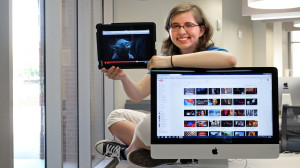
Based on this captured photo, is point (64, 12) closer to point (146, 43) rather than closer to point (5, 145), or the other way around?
point (5, 145)

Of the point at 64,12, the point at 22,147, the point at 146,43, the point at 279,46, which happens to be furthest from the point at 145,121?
the point at 279,46

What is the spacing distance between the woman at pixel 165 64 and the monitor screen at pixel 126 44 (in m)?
0.04

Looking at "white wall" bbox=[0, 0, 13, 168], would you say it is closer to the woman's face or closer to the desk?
the desk

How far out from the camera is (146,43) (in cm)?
160

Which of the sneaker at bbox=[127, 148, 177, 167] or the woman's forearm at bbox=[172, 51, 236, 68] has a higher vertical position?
the woman's forearm at bbox=[172, 51, 236, 68]

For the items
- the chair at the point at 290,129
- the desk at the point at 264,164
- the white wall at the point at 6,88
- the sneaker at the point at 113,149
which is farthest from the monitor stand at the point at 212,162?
the chair at the point at 290,129

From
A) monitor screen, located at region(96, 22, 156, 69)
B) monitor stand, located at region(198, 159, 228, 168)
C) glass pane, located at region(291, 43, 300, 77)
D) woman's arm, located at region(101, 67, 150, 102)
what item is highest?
glass pane, located at region(291, 43, 300, 77)

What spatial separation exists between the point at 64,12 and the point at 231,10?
11.8 feet

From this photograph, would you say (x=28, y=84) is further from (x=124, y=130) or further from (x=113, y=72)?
(x=113, y=72)

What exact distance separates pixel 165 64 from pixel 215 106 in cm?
27

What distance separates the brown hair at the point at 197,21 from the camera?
191 centimetres

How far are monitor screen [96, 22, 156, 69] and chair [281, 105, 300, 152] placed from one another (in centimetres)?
288

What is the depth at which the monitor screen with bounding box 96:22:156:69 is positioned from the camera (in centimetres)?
159

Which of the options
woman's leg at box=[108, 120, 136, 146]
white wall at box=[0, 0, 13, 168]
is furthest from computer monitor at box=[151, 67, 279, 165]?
white wall at box=[0, 0, 13, 168]
